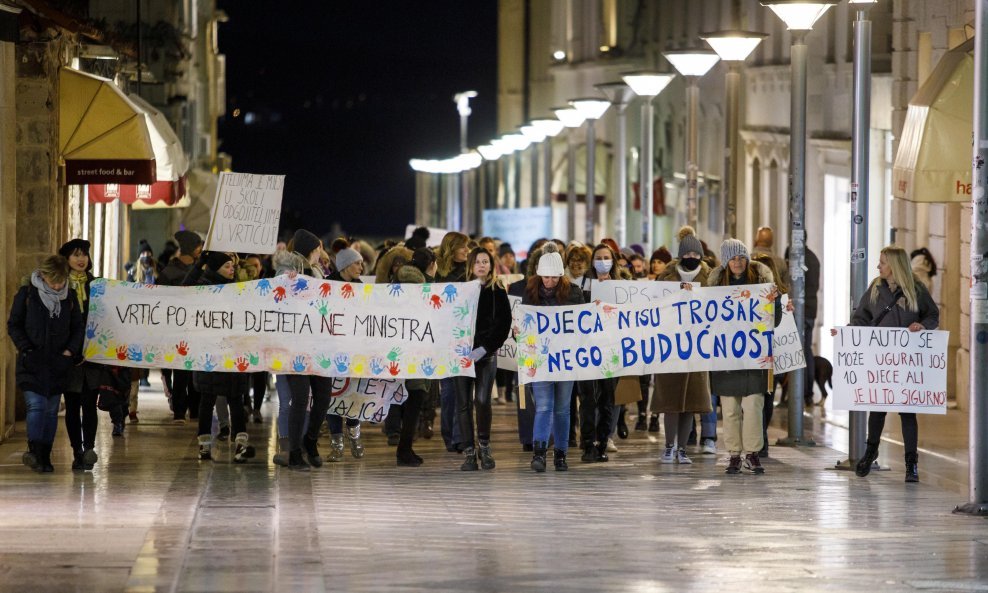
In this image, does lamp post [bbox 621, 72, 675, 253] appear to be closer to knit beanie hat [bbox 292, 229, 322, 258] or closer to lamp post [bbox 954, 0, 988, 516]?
knit beanie hat [bbox 292, 229, 322, 258]

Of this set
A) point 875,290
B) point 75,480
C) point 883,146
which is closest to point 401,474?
point 75,480

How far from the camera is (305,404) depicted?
16.1 meters

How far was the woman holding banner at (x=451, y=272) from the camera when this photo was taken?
1756 cm

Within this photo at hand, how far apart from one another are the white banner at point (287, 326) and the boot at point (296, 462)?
2.39 ft

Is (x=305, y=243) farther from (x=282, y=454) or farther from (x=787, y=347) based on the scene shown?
(x=787, y=347)

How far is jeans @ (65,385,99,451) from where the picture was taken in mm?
15750

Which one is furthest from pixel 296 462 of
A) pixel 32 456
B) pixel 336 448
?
pixel 32 456

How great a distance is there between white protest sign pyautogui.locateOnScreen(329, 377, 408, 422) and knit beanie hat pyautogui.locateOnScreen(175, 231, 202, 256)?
3589 millimetres

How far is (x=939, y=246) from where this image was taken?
23.8 m

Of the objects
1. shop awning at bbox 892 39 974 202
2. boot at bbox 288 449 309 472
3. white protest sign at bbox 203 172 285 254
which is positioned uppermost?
shop awning at bbox 892 39 974 202

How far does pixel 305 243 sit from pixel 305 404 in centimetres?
160

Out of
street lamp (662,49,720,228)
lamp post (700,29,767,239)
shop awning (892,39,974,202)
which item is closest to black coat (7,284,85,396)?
lamp post (700,29,767,239)

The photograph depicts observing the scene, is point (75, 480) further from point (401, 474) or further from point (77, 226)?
point (77, 226)

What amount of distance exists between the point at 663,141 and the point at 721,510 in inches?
1425
